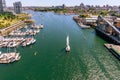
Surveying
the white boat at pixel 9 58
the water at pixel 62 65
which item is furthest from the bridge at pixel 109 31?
the white boat at pixel 9 58

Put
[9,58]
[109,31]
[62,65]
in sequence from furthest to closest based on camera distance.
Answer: [109,31], [9,58], [62,65]

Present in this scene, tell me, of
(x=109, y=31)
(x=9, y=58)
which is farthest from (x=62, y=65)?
(x=109, y=31)

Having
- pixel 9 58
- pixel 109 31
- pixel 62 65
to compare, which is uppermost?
pixel 109 31

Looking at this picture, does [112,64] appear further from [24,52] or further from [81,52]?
[24,52]

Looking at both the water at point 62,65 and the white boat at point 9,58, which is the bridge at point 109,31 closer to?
the water at point 62,65

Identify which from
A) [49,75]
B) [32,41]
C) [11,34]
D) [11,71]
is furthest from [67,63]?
[11,34]

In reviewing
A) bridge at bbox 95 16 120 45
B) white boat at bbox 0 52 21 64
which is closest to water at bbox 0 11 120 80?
white boat at bbox 0 52 21 64

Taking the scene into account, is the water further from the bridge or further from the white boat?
the bridge

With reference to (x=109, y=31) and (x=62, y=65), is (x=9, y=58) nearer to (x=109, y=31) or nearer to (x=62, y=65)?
(x=62, y=65)
